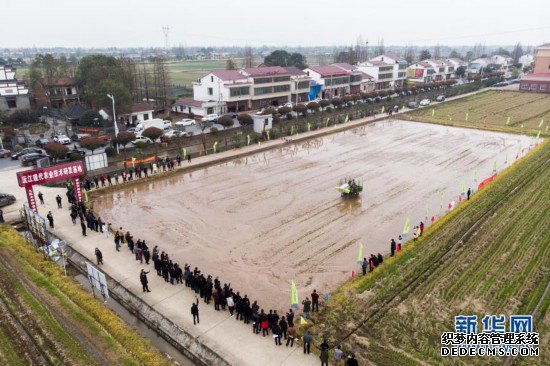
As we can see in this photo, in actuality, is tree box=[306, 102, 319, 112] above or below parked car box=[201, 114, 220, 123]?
above

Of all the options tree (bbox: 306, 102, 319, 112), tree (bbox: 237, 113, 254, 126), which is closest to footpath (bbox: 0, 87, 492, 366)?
tree (bbox: 237, 113, 254, 126)

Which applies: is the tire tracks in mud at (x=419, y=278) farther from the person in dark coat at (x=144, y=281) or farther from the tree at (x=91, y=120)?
the tree at (x=91, y=120)

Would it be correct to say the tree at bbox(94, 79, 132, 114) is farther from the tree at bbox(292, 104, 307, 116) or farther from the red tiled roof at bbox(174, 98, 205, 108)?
the tree at bbox(292, 104, 307, 116)

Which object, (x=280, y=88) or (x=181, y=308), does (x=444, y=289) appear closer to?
(x=181, y=308)

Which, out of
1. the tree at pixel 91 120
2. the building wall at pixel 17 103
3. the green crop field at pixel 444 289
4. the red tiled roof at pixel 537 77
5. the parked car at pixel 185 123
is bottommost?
the green crop field at pixel 444 289

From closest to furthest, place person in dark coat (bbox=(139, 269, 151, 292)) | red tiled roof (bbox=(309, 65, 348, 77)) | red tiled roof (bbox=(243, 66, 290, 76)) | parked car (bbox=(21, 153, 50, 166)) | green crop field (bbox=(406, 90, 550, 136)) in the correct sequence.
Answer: person in dark coat (bbox=(139, 269, 151, 292)) < parked car (bbox=(21, 153, 50, 166)) < green crop field (bbox=(406, 90, 550, 136)) < red tiled roof (bbox=(243, 66, 290, 76)) < red tiled roof (bbox=(309, 65, 348, 77))

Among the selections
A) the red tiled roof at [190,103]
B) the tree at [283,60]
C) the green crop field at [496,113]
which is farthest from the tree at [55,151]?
the tree at [283,60]

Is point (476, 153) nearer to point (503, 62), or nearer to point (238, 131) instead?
point (238, 131)
